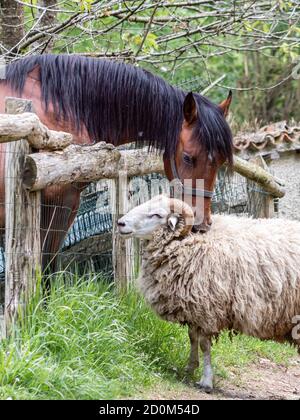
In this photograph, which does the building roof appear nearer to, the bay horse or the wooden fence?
the bay horse

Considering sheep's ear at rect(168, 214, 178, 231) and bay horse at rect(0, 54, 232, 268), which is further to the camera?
bay horse at rect(0, 54, 232, 268)

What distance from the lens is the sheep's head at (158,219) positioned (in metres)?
5.73

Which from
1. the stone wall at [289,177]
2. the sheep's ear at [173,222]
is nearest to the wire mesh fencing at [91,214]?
the sheep's ear at [173,222]

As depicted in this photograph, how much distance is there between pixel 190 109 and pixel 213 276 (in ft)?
4.41

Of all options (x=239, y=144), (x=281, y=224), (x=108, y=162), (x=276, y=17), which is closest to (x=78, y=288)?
(x=108, y=162)

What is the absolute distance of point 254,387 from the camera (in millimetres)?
6266

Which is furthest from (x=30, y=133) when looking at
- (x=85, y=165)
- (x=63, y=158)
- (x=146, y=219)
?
(x=146, y=219)

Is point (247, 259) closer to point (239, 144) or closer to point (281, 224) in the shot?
point (281, 224)

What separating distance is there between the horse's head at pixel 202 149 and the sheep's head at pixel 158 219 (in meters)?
0.22

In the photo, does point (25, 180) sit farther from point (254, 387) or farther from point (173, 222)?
point (254, 387)

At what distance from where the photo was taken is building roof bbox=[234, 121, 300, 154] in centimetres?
1141

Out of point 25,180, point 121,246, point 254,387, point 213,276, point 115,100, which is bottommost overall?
point 254,387

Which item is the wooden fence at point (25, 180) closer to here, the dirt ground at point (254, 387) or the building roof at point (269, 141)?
the dirt ground at point (254, 387)

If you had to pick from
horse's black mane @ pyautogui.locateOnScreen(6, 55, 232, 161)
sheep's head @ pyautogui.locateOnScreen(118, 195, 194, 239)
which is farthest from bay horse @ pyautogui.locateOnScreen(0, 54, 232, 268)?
sheep's head @ pyautogui.locateOnScreen(118, 195, 194, 239)
